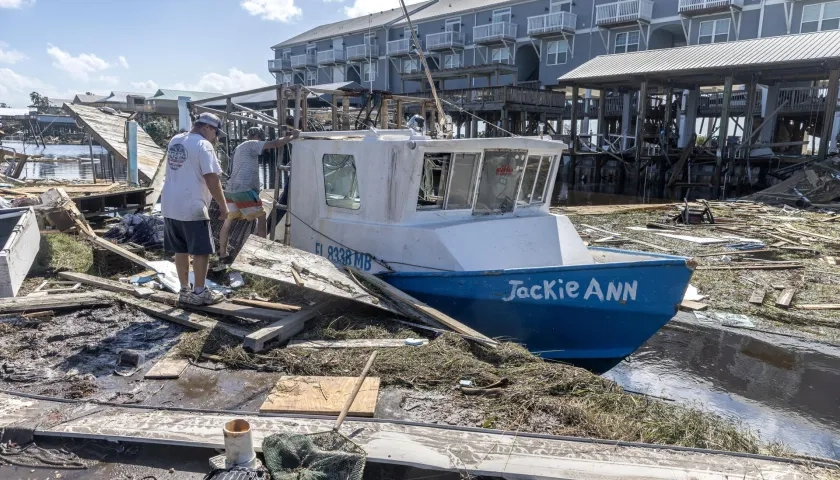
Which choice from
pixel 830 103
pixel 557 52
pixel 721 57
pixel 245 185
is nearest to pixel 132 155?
pixel 245 185

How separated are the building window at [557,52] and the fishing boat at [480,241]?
35.4m

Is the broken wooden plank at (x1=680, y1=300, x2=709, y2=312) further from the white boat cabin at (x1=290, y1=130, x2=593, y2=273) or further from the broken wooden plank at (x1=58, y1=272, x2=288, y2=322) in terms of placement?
the broken wooden plank at (x1=58, y1=272, x2=288, y2=322)

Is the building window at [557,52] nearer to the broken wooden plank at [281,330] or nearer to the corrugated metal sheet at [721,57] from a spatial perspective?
the corrugated metal sheet at [721,57]

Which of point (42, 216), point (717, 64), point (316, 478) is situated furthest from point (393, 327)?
point (717, 64)

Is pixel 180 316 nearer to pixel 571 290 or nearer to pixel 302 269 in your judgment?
pixel 302 269

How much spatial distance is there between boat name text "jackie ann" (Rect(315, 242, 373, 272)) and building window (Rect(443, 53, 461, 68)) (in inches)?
1589

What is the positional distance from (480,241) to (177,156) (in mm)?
3258

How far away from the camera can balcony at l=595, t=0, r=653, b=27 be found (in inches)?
1358

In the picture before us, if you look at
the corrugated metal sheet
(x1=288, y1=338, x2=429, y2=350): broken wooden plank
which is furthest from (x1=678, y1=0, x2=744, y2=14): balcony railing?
(x1=288, y1=338, x2=429, y2=350): broken wooden plank

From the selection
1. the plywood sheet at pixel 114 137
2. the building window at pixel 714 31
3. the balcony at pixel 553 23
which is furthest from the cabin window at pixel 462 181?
the balcony at pixel 553 23

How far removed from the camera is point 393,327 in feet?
17.6

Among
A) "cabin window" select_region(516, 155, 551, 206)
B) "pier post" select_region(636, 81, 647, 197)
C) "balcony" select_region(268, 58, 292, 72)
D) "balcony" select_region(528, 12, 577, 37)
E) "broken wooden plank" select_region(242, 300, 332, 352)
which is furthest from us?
"balcony" select_region(268, 58, 292, 72)

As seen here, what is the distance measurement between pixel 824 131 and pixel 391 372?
79.0ft

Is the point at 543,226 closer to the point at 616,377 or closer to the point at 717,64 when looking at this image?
the point at 616,377
